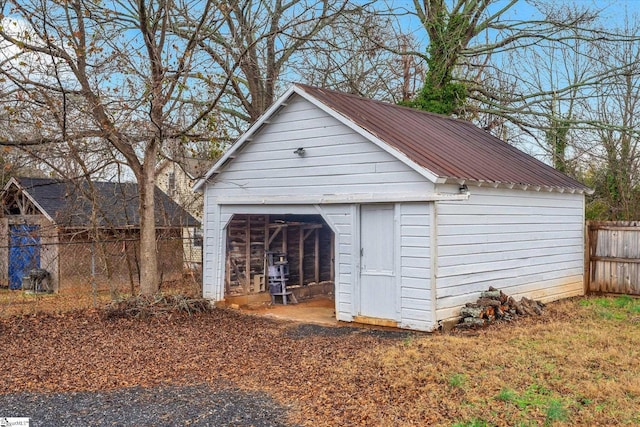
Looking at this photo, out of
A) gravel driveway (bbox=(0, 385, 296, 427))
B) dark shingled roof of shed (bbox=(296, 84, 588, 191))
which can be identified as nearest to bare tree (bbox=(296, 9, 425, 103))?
dark shingled roof of shed (bbox=(296, 84, 588, 191))

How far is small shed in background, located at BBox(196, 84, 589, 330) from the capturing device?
9.42m

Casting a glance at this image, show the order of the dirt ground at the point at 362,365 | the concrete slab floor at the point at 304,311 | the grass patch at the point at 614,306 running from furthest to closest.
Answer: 1. the concrete slab floor at the point at 304,311
2. the grass patch at the point at 614,306
3. the dirt ground at the point at 362,365

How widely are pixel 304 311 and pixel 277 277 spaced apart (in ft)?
4.67

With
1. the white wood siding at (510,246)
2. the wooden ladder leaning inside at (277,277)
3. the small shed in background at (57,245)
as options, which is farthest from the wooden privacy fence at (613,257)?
the small shed in background at (57,245)

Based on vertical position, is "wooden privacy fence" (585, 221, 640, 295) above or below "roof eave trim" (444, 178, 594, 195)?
below

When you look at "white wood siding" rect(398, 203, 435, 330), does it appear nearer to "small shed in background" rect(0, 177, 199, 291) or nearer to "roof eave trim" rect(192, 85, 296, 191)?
"roof eave trim" rect(192, 85, 296, 191)

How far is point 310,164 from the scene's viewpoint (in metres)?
10.9

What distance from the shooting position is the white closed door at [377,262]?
9.74m

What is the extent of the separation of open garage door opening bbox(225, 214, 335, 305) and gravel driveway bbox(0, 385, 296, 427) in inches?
247

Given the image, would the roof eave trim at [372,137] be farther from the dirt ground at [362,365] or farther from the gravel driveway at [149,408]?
the gravel driveway at [149,408]

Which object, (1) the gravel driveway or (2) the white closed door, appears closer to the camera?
(1) the gravel driveway

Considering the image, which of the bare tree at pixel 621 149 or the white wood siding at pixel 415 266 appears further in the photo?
the bare tree at pixel 621 149

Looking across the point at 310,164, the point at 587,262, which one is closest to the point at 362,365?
the point at 310,164

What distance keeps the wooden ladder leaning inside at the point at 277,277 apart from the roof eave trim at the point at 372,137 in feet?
13.6
